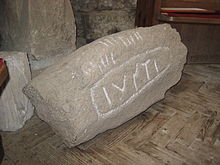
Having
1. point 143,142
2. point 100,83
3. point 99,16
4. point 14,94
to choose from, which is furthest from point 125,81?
point 99,16

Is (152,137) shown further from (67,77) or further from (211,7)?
(211,7)

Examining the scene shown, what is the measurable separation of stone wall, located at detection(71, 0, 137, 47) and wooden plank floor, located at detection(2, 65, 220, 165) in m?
0.91

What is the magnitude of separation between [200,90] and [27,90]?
1.49 metres

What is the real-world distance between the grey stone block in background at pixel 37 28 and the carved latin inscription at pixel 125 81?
61 cm

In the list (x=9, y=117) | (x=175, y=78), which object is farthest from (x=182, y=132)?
(x=9, y=117)

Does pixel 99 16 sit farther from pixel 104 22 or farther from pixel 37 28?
pixel 37 28

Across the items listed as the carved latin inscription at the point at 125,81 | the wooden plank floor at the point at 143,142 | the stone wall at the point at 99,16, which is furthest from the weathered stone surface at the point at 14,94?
the stone wall at the point at 99,16

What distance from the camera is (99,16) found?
206cm

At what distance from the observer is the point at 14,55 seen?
1.35 metres

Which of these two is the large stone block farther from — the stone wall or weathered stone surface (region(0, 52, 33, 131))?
weathered stone surface (region(0, 52, 33, 131))

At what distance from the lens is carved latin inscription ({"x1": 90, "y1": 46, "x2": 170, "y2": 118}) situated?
1173 mm

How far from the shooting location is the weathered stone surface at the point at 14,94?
52.5 inches

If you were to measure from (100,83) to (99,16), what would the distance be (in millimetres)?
1092

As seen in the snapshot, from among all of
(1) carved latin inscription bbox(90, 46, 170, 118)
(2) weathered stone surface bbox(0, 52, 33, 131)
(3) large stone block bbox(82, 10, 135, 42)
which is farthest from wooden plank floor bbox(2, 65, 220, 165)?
(3) large stone block bbox(82, 10, 135, 42)
